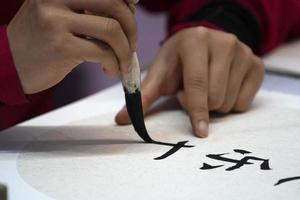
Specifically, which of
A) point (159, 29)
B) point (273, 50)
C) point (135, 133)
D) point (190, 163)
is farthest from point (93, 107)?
point (159, 29)

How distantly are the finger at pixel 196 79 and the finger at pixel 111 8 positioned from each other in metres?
0.14

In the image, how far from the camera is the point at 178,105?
2.15 ft

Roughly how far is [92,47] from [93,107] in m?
0.18

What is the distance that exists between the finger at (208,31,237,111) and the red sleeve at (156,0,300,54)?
173 mm

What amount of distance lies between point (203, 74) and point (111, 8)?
18 cm

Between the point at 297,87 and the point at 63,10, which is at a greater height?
the point at 63,10

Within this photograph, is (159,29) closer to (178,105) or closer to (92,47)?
(178,105)

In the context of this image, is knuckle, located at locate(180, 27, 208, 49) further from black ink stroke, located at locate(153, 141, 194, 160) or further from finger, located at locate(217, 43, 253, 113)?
black ink stroke, located at locate(153, 141, 194, 160)

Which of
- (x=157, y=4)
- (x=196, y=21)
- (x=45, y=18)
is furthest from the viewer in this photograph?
(x=157, y=4)

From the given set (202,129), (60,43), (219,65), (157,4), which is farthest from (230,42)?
(157,4)

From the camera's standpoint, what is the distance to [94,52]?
1.57 ft

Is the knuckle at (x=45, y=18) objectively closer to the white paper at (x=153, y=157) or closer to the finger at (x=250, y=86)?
the white paper at (x=153, y=157)

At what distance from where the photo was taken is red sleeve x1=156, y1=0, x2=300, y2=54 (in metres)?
0.83

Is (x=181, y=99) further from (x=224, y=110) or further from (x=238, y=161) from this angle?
(x=238, y=161)
